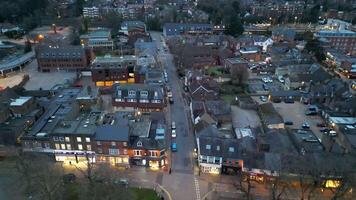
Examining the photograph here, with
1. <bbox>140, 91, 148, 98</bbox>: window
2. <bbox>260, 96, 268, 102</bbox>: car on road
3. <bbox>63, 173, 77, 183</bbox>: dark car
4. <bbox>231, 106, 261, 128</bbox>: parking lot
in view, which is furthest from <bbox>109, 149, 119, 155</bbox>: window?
<bbox>260, 96, 268, 102</bbox>: car on road

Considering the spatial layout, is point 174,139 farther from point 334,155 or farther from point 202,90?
point 334,155

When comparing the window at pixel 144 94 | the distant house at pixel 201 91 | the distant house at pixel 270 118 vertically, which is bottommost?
the distant house at pixel 270 118

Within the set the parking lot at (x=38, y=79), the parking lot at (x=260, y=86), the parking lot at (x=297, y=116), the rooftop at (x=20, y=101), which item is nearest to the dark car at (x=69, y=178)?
the rooftop at (x=20, y=101)

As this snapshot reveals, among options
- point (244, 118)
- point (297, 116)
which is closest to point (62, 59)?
point (244, 118)

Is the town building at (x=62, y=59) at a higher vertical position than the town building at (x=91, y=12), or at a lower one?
lower

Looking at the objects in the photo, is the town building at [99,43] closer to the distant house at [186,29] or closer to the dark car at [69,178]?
the distant house at [186,29]

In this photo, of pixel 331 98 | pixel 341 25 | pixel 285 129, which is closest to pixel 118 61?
pixel 285 129
